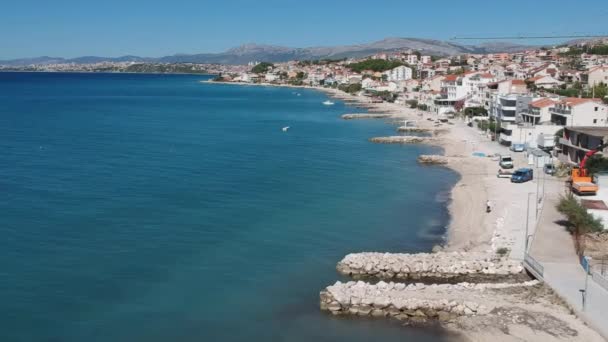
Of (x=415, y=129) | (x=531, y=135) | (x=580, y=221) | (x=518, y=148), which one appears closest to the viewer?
(x=580, y=221)

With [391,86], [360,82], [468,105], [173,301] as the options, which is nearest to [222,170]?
[173,301]

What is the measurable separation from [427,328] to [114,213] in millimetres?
15801

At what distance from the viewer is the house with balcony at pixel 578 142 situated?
30266 millimetres

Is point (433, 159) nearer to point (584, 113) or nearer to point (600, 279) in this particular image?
point (584, 113)

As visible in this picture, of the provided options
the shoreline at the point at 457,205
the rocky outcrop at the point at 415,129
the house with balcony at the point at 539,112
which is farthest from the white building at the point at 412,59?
the house with balcony at the point at 539,112

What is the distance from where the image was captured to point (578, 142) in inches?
1262

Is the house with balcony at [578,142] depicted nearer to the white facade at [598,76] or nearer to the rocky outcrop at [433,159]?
the rocky outcrop at [433,159]

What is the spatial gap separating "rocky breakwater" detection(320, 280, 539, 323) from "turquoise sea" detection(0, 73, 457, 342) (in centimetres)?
45

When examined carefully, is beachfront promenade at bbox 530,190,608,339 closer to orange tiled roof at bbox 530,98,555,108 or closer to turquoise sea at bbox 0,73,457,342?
turquoise sea at bbox 0,73,457,342

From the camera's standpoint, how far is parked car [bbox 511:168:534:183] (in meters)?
30.3

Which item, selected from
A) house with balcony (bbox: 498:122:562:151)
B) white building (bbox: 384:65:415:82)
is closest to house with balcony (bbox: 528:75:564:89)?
house with balcony (bbox: 498:122:562:151)

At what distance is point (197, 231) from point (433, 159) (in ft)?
68.8

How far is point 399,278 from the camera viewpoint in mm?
18469

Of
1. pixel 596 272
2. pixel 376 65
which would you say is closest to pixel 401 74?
pixel 376 65
